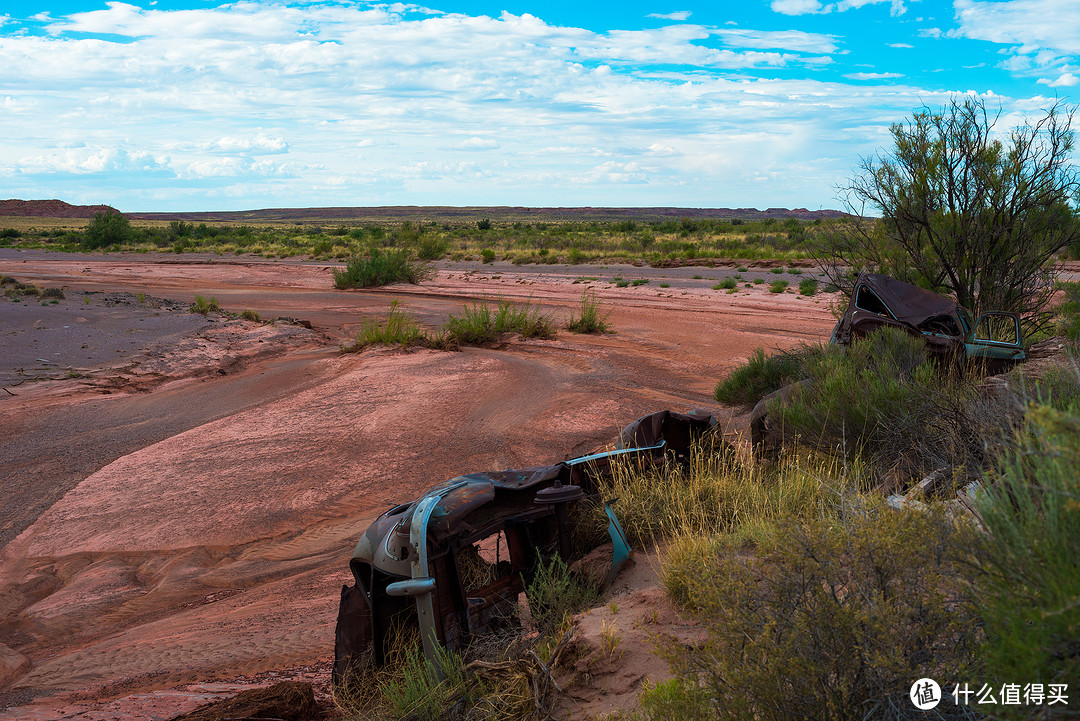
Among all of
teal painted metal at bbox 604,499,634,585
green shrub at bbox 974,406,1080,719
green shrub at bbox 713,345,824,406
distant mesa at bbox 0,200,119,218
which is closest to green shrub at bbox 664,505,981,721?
green shrub at bbox 974,406,1080,719

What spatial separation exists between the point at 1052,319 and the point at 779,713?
12.6 meters

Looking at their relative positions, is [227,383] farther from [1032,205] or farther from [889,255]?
[1032,205]

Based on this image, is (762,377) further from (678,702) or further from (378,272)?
(378,272)

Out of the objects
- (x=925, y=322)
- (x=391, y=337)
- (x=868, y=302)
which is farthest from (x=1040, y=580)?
(x=391, y=337)

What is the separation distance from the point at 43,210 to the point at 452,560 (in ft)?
587

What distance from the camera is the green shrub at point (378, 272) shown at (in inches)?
1137

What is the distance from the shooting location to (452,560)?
13.0 feet

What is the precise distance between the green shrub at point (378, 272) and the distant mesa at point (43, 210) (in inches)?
5537

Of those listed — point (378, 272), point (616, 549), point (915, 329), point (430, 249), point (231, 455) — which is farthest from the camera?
point (430, 249)

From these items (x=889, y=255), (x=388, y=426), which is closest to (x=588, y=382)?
(x=388, y=426)

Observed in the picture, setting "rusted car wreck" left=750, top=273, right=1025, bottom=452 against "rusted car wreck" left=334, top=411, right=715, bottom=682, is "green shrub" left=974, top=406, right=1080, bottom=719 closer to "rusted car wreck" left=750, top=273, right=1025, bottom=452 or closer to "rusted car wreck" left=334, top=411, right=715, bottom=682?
"rusted car wreck" left=334, top=411, right=715, bottom=682

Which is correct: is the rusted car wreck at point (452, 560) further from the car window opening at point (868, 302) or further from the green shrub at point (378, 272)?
the green shrub at point (378, 272)

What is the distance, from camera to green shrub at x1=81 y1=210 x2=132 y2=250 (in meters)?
57.8

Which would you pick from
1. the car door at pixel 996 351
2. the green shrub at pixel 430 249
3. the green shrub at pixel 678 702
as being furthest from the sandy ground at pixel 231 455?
the green shrub at pixel 430 249
